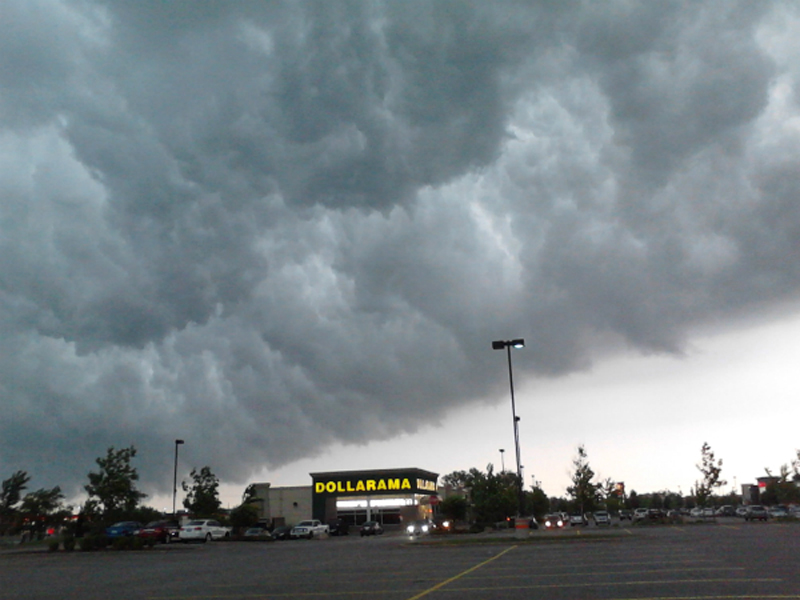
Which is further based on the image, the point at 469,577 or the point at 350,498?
the point at 350,498

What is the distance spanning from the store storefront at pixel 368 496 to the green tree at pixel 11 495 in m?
30.3

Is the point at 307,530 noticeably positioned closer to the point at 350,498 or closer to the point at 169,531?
the point at 169,531

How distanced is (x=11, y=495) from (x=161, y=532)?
1478 inches

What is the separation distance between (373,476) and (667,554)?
202ft

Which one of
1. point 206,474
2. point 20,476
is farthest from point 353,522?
point 20,476

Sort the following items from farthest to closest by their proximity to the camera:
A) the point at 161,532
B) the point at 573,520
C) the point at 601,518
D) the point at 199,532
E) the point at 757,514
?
the point at 573,520 < the point at 601,518 < the point at 757,514 < the point at 199,532 < the point at 161,532

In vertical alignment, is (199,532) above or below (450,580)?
below

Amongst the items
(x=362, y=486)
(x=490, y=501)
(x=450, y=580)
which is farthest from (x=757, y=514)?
(x=450, y=580)

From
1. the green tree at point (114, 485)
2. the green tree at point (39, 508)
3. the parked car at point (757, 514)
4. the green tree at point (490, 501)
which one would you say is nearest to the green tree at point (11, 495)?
the green tree at point (39, 508)

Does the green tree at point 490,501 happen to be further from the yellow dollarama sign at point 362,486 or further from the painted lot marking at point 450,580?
the painted lot marking at point 450,580

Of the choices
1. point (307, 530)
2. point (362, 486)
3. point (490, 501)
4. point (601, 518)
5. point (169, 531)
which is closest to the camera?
point (169, 531)

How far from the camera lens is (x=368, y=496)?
80.1 m

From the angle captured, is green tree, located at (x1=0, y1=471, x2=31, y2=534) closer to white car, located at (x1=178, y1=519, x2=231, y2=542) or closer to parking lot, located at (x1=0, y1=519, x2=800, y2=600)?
white car, located at (x1=178, y1=519, x2=231, y2=542)

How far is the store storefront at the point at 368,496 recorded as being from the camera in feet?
260
